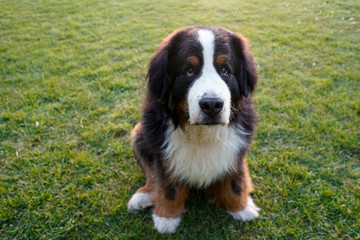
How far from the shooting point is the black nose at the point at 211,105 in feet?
6.28

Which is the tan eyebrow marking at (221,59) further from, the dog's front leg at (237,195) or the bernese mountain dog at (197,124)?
the dog's front leg at (237,195)

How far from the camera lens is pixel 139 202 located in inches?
107

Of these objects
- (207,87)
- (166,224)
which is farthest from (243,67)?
(166,224)

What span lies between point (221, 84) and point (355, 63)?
14.2ft

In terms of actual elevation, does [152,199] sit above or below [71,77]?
below

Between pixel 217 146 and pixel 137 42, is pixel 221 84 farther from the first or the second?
pixel 137 42

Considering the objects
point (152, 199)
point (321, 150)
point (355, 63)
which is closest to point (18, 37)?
point (152, 199)

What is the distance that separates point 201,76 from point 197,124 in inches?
14.9

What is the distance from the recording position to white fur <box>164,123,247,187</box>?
7.85 feet

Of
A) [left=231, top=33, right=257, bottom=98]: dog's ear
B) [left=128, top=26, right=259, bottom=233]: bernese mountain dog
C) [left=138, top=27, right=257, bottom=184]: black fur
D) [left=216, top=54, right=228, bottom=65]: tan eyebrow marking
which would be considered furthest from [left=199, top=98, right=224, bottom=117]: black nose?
[left=231, top=33, right=257, bottom=98]: dog's ear

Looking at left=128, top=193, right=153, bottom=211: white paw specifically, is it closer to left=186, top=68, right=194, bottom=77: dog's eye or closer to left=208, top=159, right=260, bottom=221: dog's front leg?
left=208, top=159, right=260, bottom=221: dog's front leg

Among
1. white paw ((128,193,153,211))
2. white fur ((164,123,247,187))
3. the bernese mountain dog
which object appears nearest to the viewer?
the bernese mountain dog

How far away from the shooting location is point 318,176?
302 cm

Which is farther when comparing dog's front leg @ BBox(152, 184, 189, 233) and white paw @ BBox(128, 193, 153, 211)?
white paw @ BBox(128, 193, 153, 211)
